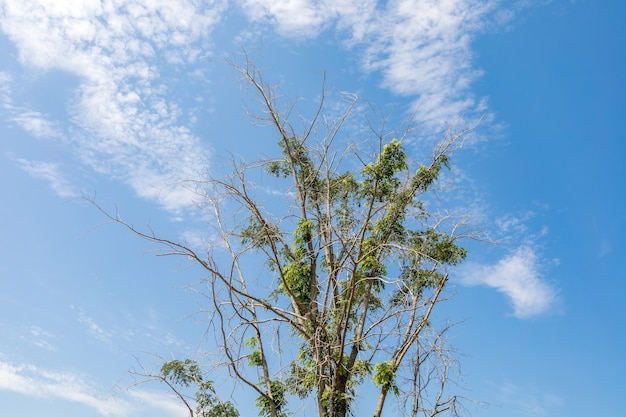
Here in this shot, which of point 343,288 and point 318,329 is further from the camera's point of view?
point 343,288

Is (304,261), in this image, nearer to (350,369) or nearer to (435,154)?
(350,369)

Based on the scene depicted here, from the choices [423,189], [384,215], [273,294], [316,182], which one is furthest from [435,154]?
[273,294]

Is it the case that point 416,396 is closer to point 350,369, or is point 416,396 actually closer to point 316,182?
point 350,369

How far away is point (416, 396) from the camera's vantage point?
9.15m

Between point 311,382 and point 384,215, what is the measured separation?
330 centimetres

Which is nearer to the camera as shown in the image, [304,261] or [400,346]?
[400,346]

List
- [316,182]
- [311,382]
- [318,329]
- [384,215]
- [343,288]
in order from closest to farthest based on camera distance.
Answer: [318,329], [311,382], [343,288], [384,215], [316,182]

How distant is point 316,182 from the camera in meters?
11.6

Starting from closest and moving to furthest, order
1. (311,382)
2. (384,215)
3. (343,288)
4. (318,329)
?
(318,329) → (311,382) → (343,288) → (384,215)

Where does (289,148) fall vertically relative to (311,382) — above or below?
above

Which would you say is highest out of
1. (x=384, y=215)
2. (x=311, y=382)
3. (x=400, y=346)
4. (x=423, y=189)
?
(x=423, y=189)

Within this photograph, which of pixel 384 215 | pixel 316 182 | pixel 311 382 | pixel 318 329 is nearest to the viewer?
pixel 318 329

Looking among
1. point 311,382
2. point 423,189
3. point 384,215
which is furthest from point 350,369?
point 423,189

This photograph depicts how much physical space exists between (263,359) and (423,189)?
4.36m
